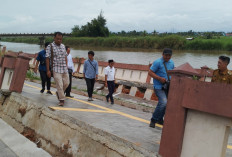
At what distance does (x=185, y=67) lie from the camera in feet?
11.8

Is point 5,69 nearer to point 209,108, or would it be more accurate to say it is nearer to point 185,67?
point 185,67

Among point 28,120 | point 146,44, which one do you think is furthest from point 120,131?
point 146,44

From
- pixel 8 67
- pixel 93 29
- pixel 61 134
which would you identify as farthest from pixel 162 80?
pixel 93 29

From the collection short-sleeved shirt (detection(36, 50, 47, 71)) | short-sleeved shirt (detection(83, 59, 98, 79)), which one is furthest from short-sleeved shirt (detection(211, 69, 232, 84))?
short-sleeved shirt (detection(36, 50, 47, 71))

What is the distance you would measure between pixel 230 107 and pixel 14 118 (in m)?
4.68

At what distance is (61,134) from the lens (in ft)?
14.4

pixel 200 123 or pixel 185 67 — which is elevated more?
pixel 185 67

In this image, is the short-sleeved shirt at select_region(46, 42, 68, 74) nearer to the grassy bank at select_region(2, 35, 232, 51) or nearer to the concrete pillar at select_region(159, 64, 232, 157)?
the concrete pillar at select_region(159, 64, 232, 157)

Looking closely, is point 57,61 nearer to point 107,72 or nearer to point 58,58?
point 58,58

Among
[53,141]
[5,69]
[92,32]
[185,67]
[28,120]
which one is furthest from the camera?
[92,32]

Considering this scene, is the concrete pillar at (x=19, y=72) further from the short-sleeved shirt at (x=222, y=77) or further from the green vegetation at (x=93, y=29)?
the green vegetation at (x=93, y=29)

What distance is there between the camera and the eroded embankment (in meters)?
3.45

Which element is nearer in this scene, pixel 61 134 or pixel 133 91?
pixel 61 134

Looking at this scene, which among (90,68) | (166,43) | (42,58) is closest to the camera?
(42,58)
